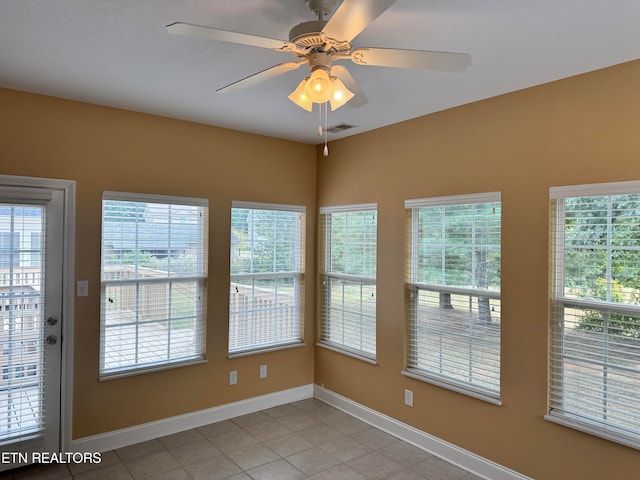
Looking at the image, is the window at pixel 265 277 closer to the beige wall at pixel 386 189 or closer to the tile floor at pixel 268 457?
the beige wall at pixel 386 189

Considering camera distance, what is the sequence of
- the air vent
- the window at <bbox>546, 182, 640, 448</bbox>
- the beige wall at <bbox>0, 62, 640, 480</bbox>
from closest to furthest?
1. the window at <bbox>546, 182, 640, 448</bbox>
2. the beige wall at <bbox>0, 62, 640, 480</bbox>
3. the air vent

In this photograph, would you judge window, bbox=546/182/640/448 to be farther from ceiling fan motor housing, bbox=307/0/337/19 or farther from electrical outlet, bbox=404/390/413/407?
ceiling fan motor housing, bbox=307/0/337/19

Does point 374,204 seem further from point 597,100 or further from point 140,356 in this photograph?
point 140,356

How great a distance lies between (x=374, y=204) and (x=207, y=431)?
95.3 inches

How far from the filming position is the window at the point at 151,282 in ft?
10.8

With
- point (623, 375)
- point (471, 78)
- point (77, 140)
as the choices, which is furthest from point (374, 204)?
point (77, 140)

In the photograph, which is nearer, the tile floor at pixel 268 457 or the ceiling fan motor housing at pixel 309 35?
the ceiling fan motor housing at pixel 309 35

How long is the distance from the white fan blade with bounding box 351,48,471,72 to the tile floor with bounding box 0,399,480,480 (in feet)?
8.62

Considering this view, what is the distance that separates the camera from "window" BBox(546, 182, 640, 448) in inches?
91.4

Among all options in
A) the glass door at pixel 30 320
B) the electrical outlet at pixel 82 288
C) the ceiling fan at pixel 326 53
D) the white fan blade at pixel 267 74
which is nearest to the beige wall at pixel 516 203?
the ceiling fan at pixel 326 53

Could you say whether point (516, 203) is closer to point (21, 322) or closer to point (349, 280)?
point (349, 280)

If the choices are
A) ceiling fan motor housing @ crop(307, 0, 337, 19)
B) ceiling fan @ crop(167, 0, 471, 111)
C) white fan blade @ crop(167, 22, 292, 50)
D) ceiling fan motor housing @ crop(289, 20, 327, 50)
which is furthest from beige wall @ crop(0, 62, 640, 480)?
white fan blade @ crop(167, 22, 292, 50)

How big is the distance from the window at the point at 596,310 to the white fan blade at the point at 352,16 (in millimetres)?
1816

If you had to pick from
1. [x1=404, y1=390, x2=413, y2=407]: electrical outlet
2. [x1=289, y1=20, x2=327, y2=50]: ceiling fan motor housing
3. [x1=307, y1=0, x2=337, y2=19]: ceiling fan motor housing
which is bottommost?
[x1=404, y1=390, x2=413, y2=407]: electrical outlet
